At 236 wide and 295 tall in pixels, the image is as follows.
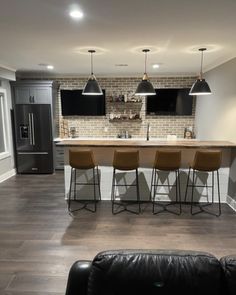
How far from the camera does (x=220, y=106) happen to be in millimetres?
4578

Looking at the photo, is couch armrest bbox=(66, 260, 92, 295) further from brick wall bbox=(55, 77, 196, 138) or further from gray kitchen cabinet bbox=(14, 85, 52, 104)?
brick wall bbox=(55, 77, 196, 138)

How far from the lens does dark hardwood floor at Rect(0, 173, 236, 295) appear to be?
2.41 m

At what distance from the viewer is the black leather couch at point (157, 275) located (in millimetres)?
1246

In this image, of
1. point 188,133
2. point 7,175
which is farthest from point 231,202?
point 7,175

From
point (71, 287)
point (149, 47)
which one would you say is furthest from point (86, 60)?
point (71, 287)

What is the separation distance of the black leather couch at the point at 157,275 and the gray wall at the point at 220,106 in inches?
126

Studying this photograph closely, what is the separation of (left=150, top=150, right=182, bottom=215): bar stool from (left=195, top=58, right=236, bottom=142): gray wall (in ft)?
3.71

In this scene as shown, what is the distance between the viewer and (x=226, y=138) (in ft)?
14.3

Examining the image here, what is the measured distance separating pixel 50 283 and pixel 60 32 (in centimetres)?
268

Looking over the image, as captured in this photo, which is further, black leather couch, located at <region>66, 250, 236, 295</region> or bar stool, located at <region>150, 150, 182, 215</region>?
bar stool, located at <region>150, 150, 182, 215</region>

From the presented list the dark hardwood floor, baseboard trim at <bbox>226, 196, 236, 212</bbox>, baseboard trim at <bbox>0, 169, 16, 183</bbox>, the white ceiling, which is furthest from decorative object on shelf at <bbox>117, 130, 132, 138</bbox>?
baseboard trim at <bbox>226, 196, 236, 212</bbox>

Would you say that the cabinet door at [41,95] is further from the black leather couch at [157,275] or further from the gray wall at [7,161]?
the black leather couch at [157,275]

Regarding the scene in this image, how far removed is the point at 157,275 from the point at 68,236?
211cm

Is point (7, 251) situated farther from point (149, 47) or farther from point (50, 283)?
point (149, 47)
